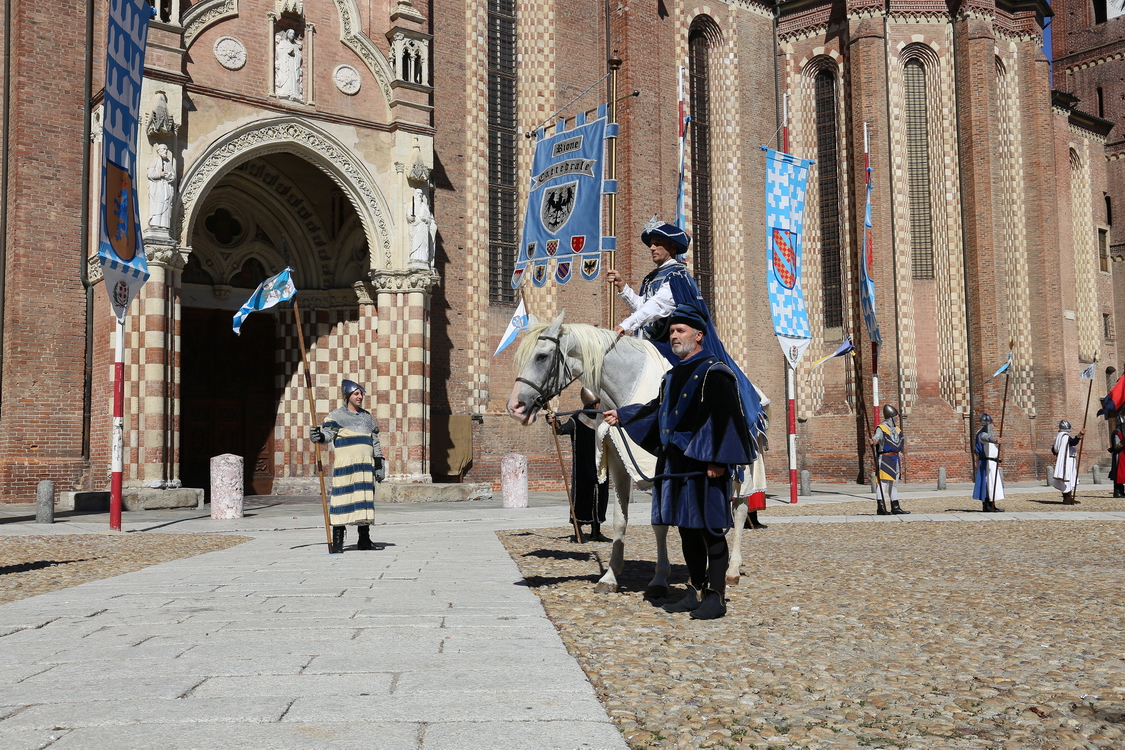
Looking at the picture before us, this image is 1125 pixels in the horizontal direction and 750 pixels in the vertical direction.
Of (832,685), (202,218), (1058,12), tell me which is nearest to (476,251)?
(202,218)

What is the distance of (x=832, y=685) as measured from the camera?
426 centimetres

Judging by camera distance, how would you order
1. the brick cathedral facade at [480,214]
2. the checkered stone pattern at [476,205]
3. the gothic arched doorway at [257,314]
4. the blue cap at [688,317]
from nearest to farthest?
the blue cap at [688,317]
the brick cathedral facade at [480,214]
the gothic arched doorway at [257,314]
the checkered stone pattern at [476,205]

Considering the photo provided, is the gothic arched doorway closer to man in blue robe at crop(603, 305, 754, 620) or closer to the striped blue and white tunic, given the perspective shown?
the striped blue and white tunic

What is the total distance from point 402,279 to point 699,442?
1670cm

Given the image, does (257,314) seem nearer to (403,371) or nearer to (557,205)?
(403,371)

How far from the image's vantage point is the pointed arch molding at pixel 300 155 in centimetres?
1888

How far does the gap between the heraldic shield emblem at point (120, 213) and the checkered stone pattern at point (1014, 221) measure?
1161 inches

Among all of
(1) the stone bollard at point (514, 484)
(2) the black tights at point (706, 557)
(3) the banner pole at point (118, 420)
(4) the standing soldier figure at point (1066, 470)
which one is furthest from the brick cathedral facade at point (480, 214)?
(4) the standing soldier figure at point (1066, 470)

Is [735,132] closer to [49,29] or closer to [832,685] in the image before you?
[49,29]

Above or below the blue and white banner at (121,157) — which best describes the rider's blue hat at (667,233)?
below

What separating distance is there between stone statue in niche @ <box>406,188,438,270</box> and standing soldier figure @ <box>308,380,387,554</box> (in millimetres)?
11509

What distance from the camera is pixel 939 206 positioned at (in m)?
32.9

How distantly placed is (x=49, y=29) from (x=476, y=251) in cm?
1108

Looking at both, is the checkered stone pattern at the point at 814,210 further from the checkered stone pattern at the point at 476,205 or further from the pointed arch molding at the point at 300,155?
the pointed arch molding at the point at 300,155
